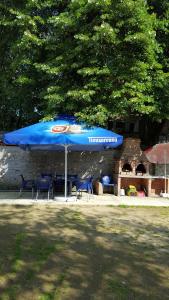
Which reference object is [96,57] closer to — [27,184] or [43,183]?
[43,183]

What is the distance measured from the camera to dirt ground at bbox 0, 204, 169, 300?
215 inches

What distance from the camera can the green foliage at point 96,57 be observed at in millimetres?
15422

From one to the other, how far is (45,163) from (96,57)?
523 cm

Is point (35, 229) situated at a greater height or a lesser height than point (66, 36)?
lesser

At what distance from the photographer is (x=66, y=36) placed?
664 inches

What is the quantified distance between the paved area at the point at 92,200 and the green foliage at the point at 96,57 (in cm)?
298

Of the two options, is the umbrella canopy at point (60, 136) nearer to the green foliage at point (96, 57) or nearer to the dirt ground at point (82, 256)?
the green foliage at point (96, 57)

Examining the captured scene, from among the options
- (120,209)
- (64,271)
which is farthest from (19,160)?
(64,271)

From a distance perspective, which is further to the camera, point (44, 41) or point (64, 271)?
point (44, 41)

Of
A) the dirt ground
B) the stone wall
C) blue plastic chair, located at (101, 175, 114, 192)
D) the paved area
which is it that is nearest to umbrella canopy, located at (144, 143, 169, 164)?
the paved area

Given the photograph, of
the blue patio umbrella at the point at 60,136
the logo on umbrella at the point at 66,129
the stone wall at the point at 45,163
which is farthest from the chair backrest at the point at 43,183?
the stone wall at the point at 45,163

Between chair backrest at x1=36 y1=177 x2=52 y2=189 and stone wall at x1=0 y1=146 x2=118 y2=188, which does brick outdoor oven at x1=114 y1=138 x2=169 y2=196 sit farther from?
chair backrest at x1=36 y1=177 x2=52 y2=189

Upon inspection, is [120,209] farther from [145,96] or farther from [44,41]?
[44,41]

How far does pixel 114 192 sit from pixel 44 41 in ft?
23.0
